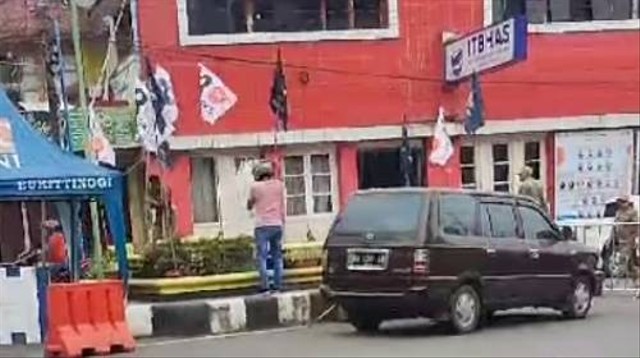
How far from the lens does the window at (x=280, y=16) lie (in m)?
24.1

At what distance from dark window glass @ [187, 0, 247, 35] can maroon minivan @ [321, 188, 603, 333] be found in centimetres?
1015

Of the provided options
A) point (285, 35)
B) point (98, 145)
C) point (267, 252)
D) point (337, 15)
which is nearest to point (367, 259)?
point (267, 252)

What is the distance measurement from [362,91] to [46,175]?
11130 mm

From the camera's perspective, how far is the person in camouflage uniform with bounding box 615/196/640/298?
779 inches

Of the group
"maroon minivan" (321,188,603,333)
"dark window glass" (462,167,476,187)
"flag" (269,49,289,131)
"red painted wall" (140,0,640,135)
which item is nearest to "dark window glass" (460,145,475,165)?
"dark window glass" (462,167,476,187)

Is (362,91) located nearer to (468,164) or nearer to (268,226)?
(468,164)

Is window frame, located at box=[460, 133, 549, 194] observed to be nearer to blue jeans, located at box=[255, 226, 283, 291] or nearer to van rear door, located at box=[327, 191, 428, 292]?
blue jeans, located at box=[255, 226, 283, 291]

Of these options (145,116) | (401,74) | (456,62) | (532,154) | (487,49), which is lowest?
(532,154)

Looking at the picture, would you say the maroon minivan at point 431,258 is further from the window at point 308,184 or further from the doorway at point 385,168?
the doorway at point 385,168

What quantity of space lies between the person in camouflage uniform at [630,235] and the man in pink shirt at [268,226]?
21.5 feet

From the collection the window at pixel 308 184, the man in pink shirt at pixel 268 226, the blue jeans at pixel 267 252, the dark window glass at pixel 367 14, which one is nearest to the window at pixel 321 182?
the window at pixel 308 184

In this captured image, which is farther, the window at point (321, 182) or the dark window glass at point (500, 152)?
the dark window glass at point (500, 152)

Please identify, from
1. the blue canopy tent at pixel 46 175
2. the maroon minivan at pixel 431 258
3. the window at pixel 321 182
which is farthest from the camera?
the window at pixel 321 182

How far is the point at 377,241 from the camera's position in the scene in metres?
14.1
